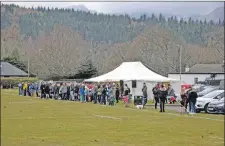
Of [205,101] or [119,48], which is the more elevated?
[119,48]

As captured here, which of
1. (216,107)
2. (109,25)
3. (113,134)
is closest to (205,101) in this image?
(216,107)

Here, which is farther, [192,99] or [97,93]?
[97,93]

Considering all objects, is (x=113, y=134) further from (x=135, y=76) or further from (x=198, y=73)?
(x=198, y=73)

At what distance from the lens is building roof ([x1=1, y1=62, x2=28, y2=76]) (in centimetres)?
11837

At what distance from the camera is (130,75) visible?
52406 millimetres

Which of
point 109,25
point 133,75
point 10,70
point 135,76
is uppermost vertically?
point 109,25

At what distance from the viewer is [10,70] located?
392 ft

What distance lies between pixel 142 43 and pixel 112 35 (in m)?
43.9

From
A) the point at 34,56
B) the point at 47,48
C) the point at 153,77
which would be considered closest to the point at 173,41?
the point at 47,48

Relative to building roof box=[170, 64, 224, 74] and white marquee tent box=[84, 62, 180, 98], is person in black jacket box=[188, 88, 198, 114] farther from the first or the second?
building roof box=[170, 64, 224, 74]

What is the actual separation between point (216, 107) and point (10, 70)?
92.1m

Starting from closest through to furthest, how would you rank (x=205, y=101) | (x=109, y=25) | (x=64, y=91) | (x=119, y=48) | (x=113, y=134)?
(x=113, y=134) → (x=205, y=101) → (x=64, y=91) → (x=119, y=48) → (x=109, y=25)

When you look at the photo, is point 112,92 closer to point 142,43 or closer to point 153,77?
point 153,77

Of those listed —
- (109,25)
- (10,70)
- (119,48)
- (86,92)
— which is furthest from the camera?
(109,25)
